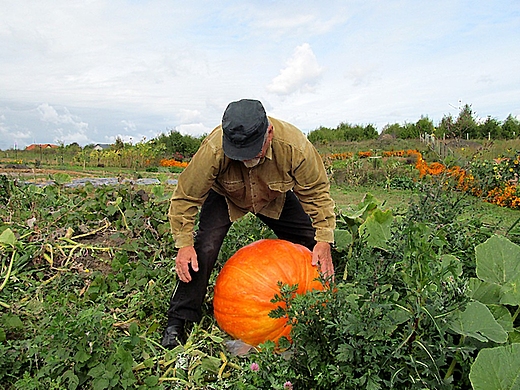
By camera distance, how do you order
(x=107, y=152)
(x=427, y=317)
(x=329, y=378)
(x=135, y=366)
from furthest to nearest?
(x=107, y=152) < (x=135, y=366) < (x=329, y=378) < (x=427, y=317)

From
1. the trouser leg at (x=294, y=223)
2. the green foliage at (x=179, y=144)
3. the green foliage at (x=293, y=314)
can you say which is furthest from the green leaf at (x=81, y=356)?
the green foliage at (x=179, y=144)

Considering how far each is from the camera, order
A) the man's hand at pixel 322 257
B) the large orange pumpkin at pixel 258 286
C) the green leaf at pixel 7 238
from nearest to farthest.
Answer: the large orange pumpkin at pixel 258 286 < the man's hand at pixel 322 257 < the green leaf at pixel 7 238

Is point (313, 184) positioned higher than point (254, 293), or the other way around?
point (313, 184)

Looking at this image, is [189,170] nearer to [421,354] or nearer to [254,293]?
[254,293]

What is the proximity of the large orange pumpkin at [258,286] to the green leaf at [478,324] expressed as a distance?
40.5 inches

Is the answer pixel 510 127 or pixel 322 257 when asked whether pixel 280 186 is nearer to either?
pixel 322 257

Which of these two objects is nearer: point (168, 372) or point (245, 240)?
point (168, 372)

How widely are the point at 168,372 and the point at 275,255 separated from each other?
0.98 meters

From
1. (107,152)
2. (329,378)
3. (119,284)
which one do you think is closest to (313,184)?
(329,378)

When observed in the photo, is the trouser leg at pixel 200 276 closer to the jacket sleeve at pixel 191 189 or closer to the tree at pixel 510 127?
the jacket sleeve at pixel 191 189

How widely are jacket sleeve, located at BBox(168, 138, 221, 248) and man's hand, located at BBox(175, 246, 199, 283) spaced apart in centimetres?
4

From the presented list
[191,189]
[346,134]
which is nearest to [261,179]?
[191,189]

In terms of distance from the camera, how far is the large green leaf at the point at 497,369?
1.99 meters

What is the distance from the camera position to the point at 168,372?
2834 mm
